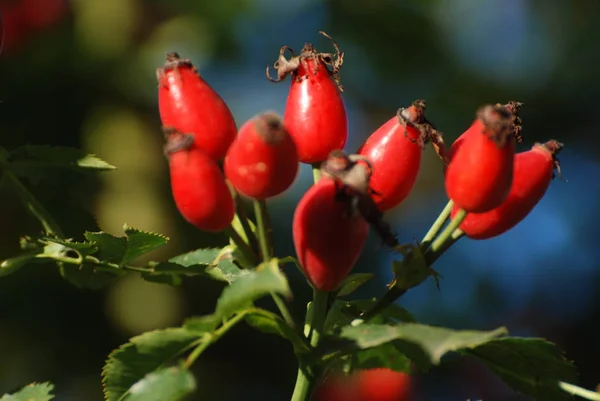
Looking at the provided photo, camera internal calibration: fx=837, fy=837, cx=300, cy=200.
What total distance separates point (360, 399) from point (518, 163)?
1.30 metres

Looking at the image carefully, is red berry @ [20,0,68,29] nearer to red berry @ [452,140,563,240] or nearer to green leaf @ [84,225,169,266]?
green leaf @ [84,225,169,266]

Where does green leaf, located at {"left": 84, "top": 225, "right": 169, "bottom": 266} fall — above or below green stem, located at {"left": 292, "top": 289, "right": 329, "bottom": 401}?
above

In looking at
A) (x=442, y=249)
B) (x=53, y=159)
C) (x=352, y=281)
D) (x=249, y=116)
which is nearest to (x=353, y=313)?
(x=352, y=281)

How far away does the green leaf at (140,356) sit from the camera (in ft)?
4.06

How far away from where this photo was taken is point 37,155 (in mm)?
1681

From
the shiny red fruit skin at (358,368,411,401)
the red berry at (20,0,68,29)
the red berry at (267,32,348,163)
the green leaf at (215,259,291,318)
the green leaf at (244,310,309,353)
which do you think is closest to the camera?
the green leaf at (215,259,291,318)

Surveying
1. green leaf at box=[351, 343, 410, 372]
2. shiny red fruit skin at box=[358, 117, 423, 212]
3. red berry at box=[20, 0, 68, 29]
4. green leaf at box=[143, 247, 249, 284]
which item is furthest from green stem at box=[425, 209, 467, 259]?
red berry at box=[20, 0, 68, 29]

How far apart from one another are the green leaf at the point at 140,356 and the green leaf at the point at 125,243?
0.74 feet

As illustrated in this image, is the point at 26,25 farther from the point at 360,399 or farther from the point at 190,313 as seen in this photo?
the point at 360,399

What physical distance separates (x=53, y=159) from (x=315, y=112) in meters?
0.56

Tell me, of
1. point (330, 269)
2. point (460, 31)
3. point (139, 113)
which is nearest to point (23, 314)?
point (139, 113)

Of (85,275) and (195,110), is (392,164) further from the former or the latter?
(85,275)

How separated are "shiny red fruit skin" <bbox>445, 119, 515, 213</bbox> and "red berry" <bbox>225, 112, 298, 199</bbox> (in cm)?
27

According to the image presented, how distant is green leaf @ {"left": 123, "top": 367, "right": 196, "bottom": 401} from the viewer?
112 cm
